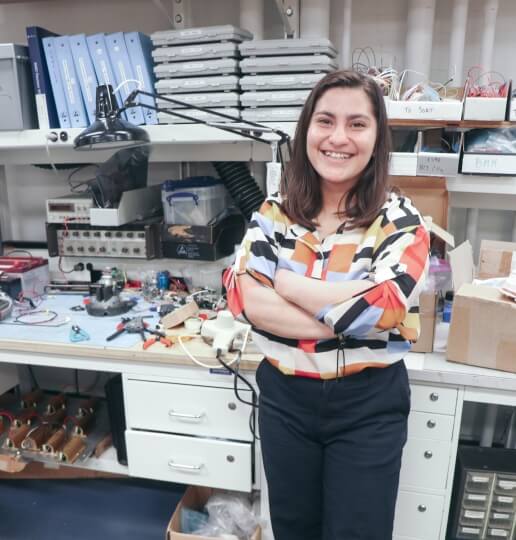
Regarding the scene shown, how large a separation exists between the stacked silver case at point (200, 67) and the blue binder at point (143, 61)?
4cm

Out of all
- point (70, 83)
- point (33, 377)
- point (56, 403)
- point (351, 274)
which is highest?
point (70, 83)

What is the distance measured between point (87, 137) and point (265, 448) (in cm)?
98

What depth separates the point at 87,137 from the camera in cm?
134

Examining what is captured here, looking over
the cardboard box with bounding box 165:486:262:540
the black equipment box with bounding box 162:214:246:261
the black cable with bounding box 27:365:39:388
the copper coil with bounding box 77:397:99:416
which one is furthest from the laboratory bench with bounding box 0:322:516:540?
the black cable with bounding box 27:365:39:388

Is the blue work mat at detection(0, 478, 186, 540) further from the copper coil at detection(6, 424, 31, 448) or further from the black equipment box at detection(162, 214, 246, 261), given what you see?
the black equipment box at detection(162, 214, 246, 261)

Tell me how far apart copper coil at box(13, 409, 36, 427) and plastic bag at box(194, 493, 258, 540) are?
90 cm

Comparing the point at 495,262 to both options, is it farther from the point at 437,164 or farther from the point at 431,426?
the point at 431,426

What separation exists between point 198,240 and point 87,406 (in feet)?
3.10

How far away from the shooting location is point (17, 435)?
6.21 ft

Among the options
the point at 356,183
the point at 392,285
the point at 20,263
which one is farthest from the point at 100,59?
the point at 392,285

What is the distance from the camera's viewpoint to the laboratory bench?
1.38 meters

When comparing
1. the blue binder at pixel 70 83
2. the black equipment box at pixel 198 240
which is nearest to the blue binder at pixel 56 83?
the blue binder at pixel 70 83

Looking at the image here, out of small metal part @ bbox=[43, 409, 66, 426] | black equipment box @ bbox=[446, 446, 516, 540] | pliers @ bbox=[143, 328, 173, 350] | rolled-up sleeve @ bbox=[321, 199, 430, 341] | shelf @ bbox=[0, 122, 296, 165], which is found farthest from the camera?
small metal part @ bbox=[43, 409, 66, 426]

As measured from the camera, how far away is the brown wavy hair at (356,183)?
3.50ft
